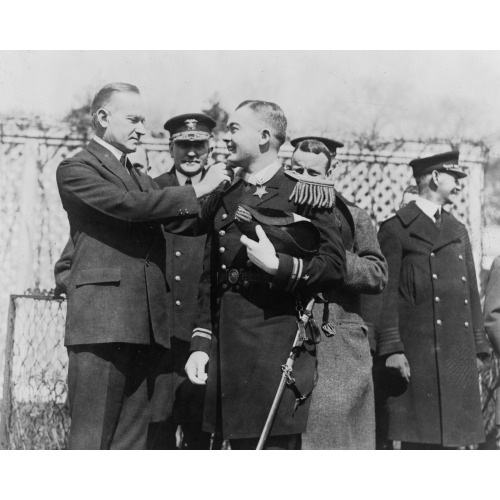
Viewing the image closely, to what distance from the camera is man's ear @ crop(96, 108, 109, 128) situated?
13.8 ft

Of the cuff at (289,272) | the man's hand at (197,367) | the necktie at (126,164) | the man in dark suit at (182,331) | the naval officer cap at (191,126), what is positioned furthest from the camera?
the naval officer cap at (191,126)

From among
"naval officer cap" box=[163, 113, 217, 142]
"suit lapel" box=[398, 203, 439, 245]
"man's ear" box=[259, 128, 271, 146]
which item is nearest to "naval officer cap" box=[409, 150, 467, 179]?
"suit lapel" box=[398, 203, 439, 245]

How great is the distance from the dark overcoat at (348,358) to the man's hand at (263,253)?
492 millimetres

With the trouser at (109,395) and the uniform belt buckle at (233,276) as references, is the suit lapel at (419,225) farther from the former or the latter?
the trouser at (109,395)

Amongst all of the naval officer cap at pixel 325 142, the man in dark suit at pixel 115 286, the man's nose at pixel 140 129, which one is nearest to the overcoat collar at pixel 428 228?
the naval officer cap at pixel 325 142

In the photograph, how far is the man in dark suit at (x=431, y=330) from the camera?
466cm

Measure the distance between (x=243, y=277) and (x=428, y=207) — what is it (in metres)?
1.76

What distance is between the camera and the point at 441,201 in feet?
16.4

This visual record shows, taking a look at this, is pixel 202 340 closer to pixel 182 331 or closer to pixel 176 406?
pixel 182 331

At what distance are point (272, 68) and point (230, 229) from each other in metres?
1.39

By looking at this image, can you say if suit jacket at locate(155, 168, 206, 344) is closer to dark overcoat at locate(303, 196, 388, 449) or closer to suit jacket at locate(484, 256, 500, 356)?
dark overcoat at locate(303, 196, 388, 449)

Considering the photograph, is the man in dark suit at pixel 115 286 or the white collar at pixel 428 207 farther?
the white collar at pixel 428 207

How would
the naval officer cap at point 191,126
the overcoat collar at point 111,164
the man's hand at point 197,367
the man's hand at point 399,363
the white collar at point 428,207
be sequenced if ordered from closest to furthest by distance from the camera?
1. the man's hand at point 197,367
2. the overcoat collar at point 111,164
3. the man's hand at point 399,363
4. the naval officer cap at point 191,126
5. the white collar at point 428,207

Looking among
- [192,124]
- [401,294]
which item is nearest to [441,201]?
[401,294]
